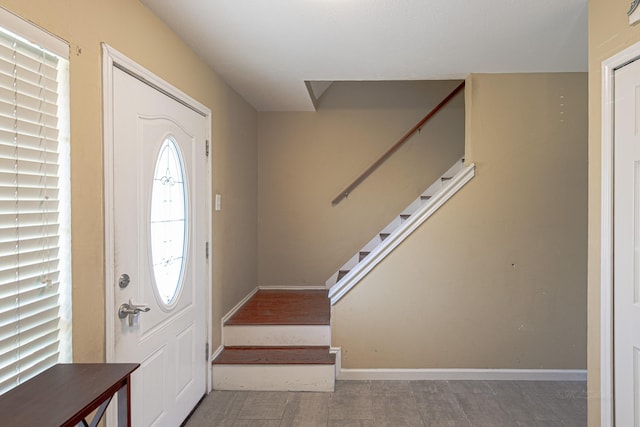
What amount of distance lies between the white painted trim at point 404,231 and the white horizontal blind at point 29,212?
202 centimetres

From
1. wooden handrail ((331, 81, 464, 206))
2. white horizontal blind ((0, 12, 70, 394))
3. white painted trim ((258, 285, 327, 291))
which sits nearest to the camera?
white horizontal blind ((0, 12, 70, 394))

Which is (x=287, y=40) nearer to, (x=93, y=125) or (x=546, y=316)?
(x=93, y=125)

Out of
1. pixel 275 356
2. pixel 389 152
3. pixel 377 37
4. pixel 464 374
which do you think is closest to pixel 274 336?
pixel 275 356

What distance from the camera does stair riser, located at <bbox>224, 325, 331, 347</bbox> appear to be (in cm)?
321

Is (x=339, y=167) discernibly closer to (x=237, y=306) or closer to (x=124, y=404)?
(x=237, y=306)

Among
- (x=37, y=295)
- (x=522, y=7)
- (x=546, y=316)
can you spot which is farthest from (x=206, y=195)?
(x=546, y=316)

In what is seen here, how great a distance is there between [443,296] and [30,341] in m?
2.62

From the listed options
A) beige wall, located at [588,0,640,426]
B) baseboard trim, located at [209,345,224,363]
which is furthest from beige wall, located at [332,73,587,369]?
baseboard trim, located at [209,345,224,363]

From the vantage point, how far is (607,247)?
1797 millimetres

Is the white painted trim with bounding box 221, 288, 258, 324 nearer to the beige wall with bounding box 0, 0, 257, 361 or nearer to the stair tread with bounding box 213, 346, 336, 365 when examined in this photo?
the stair tread with bounding box 213, 346, 336, 365

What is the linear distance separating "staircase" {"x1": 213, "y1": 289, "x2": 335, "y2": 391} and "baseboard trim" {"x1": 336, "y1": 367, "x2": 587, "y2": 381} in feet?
0.89

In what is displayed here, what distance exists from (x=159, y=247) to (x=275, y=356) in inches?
54.1

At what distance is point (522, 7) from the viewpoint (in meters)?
2.00

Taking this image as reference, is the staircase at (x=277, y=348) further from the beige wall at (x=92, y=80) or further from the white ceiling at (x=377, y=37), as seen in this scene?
the white ceiling at (x=377, y=37)
